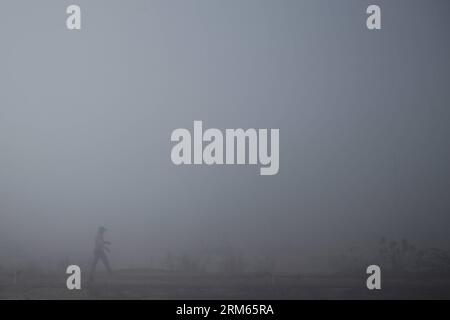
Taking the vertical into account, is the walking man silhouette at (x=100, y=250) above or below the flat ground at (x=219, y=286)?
above

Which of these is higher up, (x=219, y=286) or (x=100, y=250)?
(x=100, y=250)

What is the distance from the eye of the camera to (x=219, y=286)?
371cm

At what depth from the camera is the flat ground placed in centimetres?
366

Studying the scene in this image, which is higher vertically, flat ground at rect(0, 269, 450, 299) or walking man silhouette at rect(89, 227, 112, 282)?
walking man silhouette at rect(89, 227, 112, 282)

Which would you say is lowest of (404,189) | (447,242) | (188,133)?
(447,242)

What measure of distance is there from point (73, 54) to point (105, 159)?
2.28ft

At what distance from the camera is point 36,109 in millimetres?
3662

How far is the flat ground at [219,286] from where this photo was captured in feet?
12.0

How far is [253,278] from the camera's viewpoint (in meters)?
3.69

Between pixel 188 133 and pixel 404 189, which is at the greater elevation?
pixel 188 133
